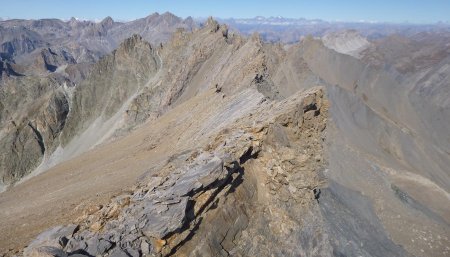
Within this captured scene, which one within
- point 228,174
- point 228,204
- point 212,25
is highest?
point 212,25

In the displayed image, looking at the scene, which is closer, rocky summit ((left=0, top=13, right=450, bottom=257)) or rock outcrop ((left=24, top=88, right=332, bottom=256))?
rock outcrop ((left=24, top=88, right=332, bottom=256))

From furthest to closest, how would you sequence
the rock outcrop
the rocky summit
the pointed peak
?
1. the pointed peak
2. the rocky summit
3. the rock outcrop

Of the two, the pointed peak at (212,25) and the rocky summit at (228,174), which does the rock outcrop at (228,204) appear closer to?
the rocky summit at (228,174)

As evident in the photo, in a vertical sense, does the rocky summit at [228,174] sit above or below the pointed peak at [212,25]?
below

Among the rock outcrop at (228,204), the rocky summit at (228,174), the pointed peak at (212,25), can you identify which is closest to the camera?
the rock outcrop at (228,204)

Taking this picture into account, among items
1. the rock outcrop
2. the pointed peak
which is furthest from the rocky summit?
the pointed peak

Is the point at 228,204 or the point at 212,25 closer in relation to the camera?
the point at 228,204

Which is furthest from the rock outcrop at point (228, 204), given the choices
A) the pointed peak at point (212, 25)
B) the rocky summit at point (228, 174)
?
the pointed peak at point (212, 25)

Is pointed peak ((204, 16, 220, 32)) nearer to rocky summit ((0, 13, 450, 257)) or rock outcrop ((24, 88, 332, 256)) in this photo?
rocky summit ((0, 13, 450, 257))

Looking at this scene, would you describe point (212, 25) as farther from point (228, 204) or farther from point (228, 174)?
point (228, 204)

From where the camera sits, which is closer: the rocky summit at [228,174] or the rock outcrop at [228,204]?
the rock outcrop at [228,204]

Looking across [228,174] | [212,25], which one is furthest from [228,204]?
[212,25]

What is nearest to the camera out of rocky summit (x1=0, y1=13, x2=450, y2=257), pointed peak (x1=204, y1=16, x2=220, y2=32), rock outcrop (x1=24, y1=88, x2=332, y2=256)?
rock outcrop (x1=24, y1=88, x2=332, y2=256)
